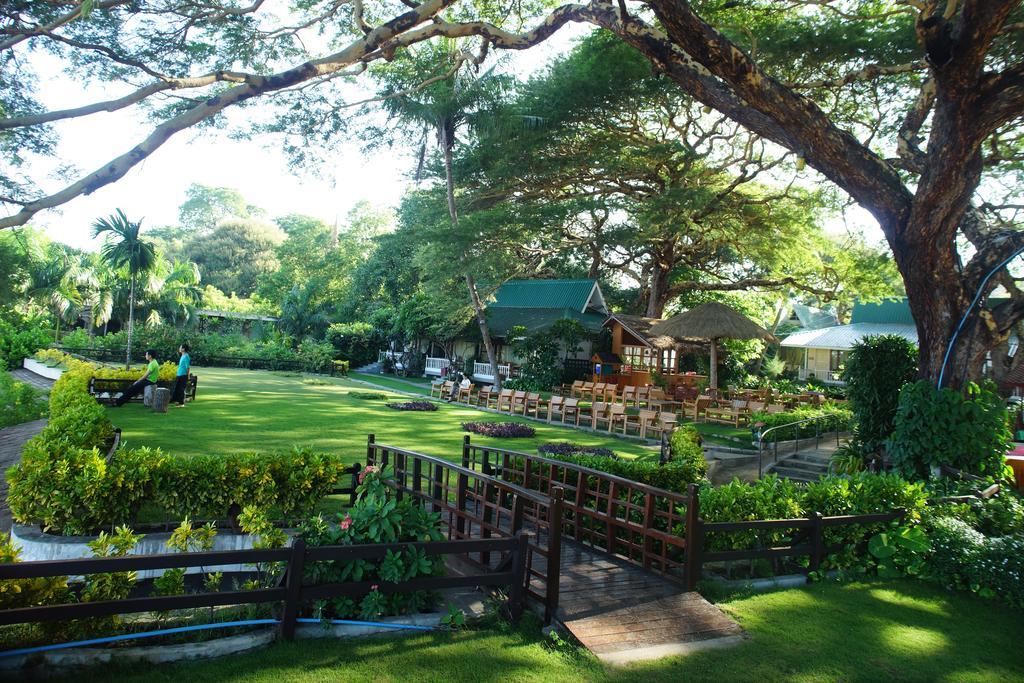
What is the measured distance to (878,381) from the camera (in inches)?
527

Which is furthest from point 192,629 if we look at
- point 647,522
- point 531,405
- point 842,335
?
point 842,335

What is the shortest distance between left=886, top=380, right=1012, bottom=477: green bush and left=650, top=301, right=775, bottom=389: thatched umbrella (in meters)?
13.4

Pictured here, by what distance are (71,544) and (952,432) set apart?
12233 mm

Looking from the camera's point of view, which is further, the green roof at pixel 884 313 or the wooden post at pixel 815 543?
the green roof at pixel 884 313

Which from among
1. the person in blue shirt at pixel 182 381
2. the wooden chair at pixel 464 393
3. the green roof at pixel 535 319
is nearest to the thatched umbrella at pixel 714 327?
the green roof at pixel 535 319

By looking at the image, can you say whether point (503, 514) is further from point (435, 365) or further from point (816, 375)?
point (816, 375)

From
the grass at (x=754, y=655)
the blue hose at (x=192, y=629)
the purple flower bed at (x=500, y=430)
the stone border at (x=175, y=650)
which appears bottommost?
the grass at (x=754, y=655)

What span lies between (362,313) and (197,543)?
37.8m

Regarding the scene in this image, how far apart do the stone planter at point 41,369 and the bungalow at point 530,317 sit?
16.8 m

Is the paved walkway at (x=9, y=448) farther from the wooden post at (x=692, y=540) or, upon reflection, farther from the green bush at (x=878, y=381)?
the green bush at (x=878, y=381)

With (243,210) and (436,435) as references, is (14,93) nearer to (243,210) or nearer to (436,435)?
(436,435)

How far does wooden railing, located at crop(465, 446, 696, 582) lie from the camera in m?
6.79

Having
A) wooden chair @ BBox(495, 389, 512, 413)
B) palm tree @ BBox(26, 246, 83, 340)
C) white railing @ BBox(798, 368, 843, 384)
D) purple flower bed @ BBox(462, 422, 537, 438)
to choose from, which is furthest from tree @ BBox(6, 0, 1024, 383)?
white railing @ BBox(798, 368, 843, 384)

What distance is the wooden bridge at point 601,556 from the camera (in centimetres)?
546
